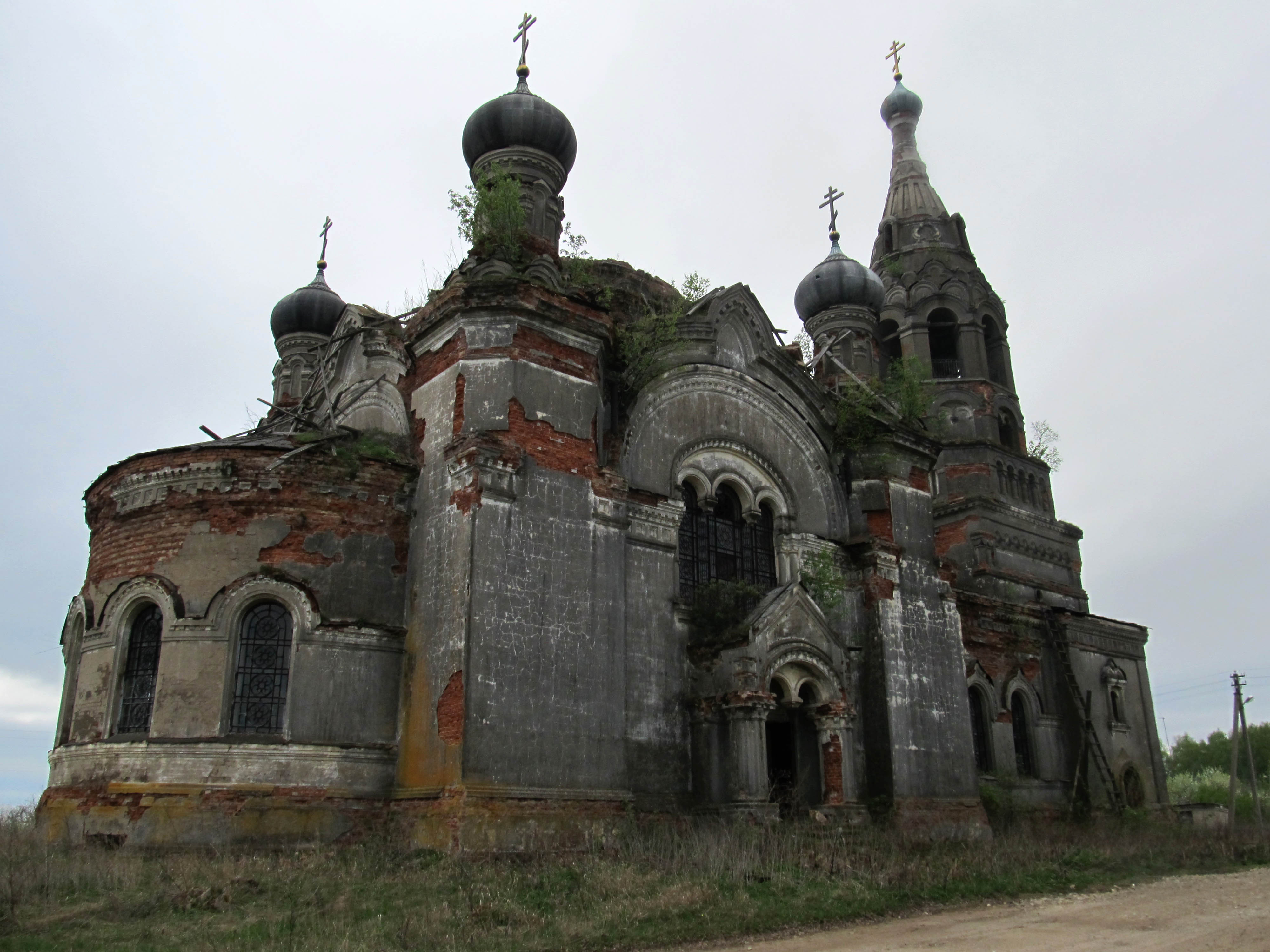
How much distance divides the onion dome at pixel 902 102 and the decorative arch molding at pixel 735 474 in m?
21.4

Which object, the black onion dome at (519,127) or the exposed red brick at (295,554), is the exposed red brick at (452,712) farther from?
the black onion dome at (519,127)

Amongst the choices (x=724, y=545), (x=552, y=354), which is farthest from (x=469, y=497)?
(x=724, y=545)

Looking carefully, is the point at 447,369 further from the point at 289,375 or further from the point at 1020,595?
the point at 1020,595

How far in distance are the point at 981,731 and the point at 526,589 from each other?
37.6 feet

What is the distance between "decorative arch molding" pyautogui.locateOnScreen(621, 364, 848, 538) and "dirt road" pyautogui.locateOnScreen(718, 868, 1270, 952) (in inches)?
249

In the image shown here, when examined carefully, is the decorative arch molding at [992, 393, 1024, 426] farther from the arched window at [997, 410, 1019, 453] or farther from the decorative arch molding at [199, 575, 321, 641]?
the decorative arch molding at [199, 575, 321, 641]

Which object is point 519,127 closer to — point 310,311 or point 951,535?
point 310,311

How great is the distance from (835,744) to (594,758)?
3.96 m

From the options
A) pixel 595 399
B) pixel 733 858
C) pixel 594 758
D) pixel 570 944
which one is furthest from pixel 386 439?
pixel 570 944

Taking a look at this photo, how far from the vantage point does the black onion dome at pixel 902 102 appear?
32.7 metres

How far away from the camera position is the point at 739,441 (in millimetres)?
15312

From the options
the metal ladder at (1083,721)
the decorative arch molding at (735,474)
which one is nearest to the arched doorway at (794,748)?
the decorative arch molding at (735,474)

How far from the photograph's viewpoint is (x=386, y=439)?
539 inches

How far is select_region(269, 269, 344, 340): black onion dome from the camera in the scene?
2178cm
